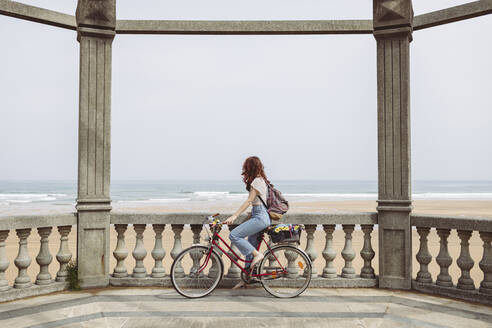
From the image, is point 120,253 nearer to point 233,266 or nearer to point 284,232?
point 233,266

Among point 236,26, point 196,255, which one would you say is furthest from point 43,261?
point 236,26

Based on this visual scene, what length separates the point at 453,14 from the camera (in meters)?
5.20

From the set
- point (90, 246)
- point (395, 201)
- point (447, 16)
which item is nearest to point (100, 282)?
point (90, 246)

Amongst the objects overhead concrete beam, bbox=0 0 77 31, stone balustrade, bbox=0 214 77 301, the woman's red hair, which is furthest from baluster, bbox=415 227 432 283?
overhead concrete beam, bbox=0 0 77 31

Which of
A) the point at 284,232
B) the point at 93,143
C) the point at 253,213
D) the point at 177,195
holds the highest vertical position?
the point at 93,143

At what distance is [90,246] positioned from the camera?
5.56 metres

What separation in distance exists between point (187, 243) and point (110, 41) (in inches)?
371

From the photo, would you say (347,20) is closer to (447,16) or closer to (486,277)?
(447,16)

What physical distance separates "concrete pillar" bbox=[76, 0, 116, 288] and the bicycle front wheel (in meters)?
1.03

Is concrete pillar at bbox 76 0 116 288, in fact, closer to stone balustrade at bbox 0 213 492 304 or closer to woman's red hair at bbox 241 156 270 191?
stone balustrade at bbox 0 213 492 304

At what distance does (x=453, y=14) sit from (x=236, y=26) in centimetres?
272

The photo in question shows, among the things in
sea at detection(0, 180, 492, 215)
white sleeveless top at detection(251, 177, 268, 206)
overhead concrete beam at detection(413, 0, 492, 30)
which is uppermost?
overhead concrete beam at detection(413, 0, 492, 30)

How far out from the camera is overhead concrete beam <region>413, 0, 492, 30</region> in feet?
16.5

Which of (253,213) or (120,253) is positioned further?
(120,253)
